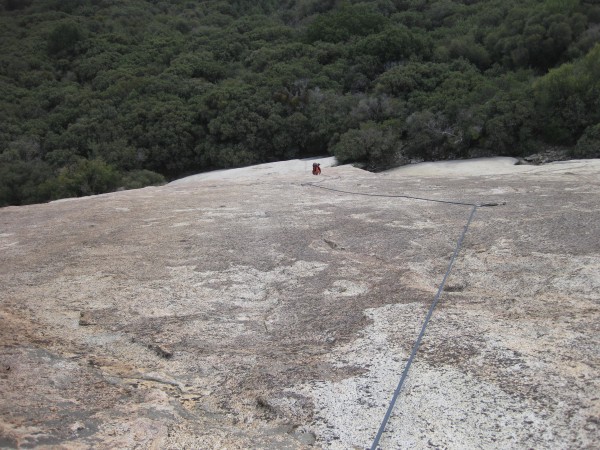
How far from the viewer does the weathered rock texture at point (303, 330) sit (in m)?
2.84

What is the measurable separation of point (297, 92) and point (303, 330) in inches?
1033

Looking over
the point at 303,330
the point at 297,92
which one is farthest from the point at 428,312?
the point at 297,92

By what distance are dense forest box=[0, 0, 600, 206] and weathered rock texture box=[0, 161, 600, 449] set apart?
54.6 ft

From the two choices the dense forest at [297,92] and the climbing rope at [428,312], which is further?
the dense forest at [297,92]

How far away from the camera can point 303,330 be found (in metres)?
A: 4.02

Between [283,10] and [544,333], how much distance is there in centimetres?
4920

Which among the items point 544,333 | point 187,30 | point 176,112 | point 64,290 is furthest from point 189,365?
point 187,30

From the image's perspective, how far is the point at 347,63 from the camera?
32.2m

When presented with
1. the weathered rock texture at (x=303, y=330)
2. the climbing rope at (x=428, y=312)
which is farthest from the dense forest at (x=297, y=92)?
the weathered rock texture at (x=303, y=330)

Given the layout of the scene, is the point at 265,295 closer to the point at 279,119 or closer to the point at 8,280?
the point at 8,280

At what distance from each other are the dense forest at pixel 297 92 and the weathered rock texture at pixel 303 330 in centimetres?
1663

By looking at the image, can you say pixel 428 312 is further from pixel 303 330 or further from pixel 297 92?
pixel 297 92

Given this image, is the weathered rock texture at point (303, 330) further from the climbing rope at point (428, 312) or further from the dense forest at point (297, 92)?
the dense forest at point (297, 92)

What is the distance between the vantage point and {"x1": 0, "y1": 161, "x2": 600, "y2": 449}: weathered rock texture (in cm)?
284
